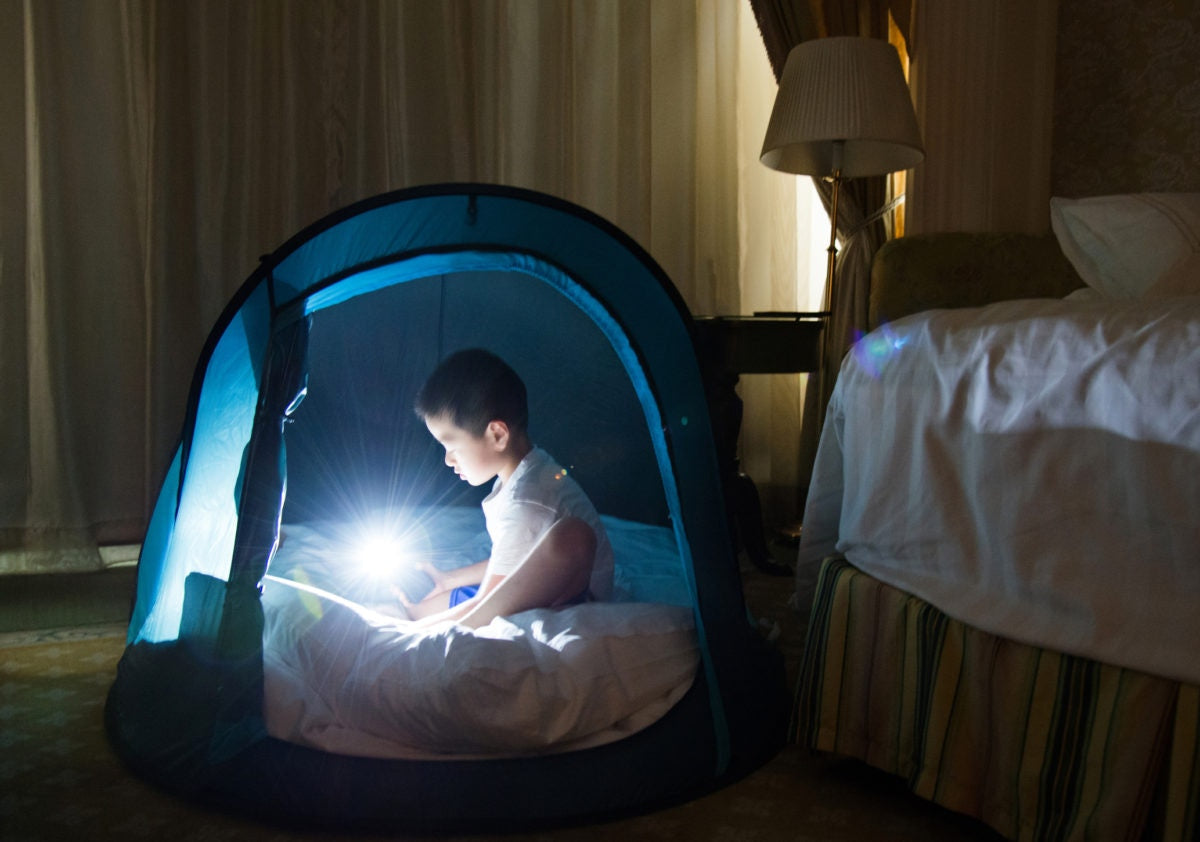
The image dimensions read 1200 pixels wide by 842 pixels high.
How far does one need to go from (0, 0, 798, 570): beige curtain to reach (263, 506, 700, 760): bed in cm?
113

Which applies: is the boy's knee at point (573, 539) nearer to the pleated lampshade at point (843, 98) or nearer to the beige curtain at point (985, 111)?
the pleated lampshade at point (843, 98)

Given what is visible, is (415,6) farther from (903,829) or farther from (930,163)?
(903,829)

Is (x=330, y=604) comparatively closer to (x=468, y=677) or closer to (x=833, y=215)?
(x=468, y=677)

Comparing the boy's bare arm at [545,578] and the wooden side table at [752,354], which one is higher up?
Answer: the wooden side table at [752,354]

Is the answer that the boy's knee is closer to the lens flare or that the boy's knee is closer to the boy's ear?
the boy's ear

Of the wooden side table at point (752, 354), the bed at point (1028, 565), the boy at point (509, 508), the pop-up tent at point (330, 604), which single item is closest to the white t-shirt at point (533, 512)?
the boy at point (509, 508)

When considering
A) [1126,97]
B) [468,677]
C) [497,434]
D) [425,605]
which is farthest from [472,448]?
[1126,97]

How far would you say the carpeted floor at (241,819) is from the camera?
47.0 inches

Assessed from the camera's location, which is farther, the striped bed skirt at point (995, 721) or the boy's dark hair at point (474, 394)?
the boy's dark hair at point (474, 394)

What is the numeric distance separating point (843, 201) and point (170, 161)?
→ 185 cm

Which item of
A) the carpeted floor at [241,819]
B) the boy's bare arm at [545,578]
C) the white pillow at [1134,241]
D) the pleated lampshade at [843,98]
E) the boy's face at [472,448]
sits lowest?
the carpeted floor at [241,819]

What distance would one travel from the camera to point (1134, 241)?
1.63 metres

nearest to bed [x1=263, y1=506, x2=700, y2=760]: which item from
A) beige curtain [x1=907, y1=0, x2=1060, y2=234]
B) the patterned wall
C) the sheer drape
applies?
the sheer drape

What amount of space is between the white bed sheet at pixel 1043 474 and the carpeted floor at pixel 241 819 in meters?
0.28
